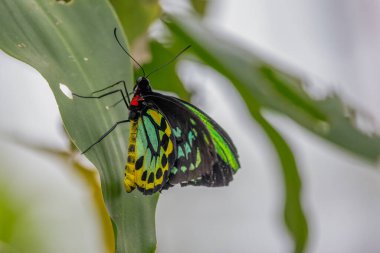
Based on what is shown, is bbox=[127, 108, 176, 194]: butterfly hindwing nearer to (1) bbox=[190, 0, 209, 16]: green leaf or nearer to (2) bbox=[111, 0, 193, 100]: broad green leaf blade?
(2) bbox=[111, 0, 193, 100]: broad green leaf blade

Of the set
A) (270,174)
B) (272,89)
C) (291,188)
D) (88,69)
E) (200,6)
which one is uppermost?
(88,69)

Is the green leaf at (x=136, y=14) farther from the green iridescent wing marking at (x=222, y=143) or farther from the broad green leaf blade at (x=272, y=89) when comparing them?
the green iridescent wing marking at (x=222, y=143)

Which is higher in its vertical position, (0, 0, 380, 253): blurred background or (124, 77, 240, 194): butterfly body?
(124, 77, 240, 194): butterfly body

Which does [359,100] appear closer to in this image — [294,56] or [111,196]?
A: [294,56]

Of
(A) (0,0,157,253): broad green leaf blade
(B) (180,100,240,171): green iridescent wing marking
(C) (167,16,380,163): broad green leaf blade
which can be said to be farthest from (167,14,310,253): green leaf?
(A) (0,0,157,253): broad green leaf blade

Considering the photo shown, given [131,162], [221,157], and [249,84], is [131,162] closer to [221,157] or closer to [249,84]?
[221,157]

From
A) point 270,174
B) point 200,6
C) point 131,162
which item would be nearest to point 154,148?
point 131,162
